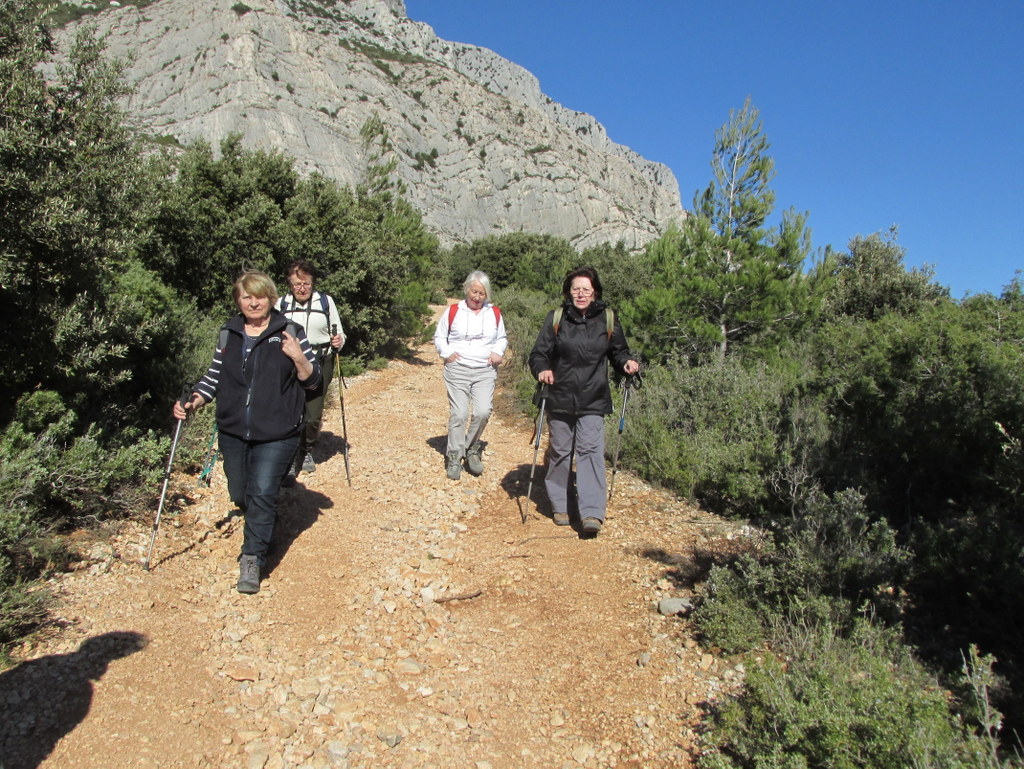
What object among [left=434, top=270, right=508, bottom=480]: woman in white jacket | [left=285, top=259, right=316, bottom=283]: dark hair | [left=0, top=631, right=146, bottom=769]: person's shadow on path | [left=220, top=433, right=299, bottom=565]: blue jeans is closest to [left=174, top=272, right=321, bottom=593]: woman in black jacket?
[left=220, top=433, right=299, bottom=565]: blue jeans

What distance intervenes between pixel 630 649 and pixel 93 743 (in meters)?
2.75

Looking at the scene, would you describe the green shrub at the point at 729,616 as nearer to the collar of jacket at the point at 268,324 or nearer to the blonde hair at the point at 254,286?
the collar of jacket at the point at 268,324

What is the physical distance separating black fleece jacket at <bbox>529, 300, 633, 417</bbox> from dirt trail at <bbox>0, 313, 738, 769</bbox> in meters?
1.18

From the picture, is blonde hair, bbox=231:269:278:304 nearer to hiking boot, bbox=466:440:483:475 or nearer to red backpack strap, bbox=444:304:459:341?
red backpack strap, bbox=444:304:459:341

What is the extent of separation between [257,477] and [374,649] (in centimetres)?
140

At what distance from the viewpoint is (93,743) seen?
2.69 m

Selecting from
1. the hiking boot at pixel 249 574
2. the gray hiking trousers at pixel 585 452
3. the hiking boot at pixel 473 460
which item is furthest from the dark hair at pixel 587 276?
the hiking boot at pixel 249 574

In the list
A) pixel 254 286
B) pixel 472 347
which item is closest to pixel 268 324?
pixel 254 286

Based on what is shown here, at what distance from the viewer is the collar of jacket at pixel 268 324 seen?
4199 millimetres

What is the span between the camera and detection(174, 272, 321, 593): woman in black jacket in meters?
4.16

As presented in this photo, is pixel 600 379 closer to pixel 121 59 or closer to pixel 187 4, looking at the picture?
pixel 121 59

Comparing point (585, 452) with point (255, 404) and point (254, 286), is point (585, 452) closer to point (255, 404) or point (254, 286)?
point (255, 404)

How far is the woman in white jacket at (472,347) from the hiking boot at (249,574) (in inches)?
111

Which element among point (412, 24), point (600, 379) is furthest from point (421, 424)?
point (412, 24)
